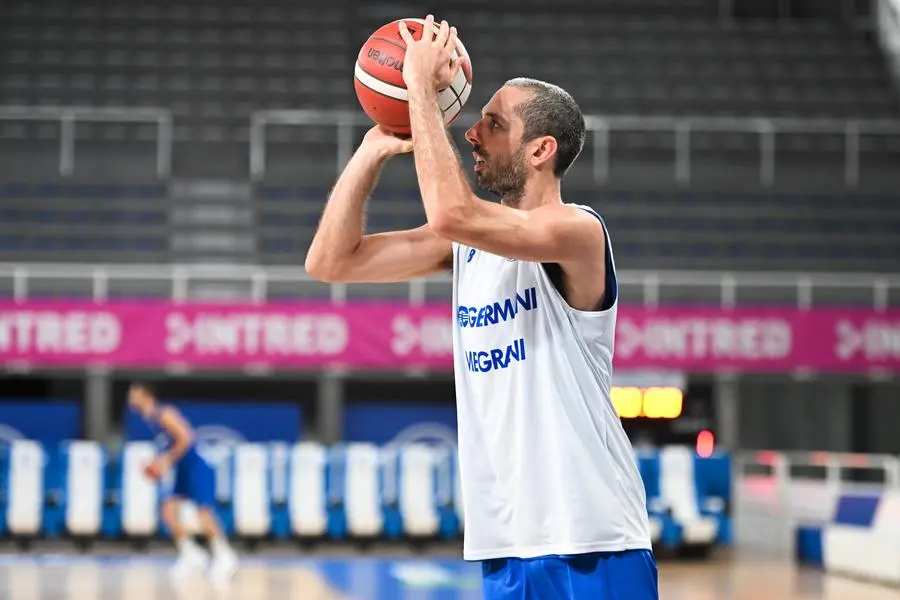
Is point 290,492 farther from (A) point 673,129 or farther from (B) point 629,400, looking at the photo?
(A) point 673,129

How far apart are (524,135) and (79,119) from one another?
1678 centimetres

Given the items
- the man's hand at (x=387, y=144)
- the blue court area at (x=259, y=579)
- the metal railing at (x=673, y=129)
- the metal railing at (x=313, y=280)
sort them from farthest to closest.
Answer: the metal railing at (x=673, y=129)
the metal railing at (x=313, y=280)
the blue court area at (x=259, y=579)
the man's hand at (x=387, y=144)

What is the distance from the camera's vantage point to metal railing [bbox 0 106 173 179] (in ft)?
60.3

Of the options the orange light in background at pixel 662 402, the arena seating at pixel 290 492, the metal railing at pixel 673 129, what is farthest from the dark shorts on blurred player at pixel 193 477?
the metal railing at pixel 673 129

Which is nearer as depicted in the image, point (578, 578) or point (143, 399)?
point (578, 578)

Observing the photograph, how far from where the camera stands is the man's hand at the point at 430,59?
2.83 metres

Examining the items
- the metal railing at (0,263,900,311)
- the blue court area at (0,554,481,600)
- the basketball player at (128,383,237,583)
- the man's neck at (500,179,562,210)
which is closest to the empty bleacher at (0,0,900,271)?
the metal railing at (0,263,900,311)

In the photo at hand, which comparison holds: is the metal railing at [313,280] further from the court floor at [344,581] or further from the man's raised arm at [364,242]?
the man's raised arm at [364,242]

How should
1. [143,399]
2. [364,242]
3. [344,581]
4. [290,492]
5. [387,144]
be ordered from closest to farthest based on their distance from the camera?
[387,144] < [364,242] < [344,581] < [143,399] < [290,492]

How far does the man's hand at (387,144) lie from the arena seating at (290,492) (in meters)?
11.1

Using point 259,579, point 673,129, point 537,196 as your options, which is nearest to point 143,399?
point 259,579

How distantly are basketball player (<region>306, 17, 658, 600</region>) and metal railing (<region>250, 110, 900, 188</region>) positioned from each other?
614 inches

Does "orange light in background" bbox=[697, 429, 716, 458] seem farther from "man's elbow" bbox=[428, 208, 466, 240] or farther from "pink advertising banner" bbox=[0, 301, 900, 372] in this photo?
"man's elbow" bbox=[428, 208, 466, 240]

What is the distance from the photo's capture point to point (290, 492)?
14.3 m
